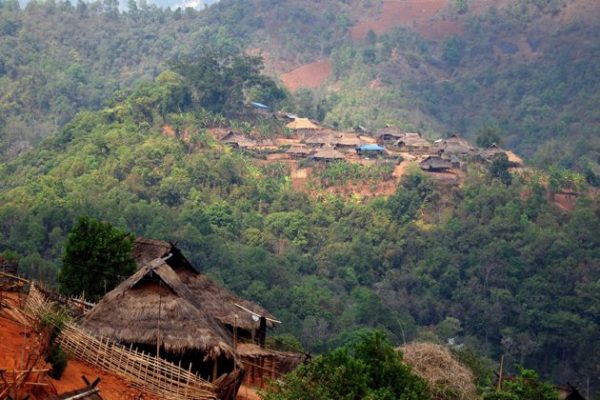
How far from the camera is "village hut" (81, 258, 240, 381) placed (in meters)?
15.7

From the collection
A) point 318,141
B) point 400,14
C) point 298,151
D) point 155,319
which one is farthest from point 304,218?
point 400,14

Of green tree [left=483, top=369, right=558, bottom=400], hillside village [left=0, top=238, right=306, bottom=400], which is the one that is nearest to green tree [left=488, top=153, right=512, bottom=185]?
hillside village [left=0, top=238, right=306, bottom=400]

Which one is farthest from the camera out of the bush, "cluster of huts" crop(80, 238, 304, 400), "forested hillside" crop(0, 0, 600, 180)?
"forested hillside" crop(0, 0, 600, 180)

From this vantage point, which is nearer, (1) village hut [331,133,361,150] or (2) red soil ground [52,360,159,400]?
(2) red soil ground [52,360,159,400]

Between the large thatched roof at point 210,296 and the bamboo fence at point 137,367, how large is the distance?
332cm

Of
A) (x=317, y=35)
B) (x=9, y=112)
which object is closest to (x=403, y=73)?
(x=317, y=35)

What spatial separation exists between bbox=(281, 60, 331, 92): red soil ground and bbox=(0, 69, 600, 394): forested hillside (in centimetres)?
3185

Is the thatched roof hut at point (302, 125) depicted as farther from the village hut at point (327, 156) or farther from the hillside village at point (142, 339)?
the hillside village at point (142, 339)

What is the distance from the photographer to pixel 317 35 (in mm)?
97188

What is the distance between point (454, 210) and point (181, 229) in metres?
13.8

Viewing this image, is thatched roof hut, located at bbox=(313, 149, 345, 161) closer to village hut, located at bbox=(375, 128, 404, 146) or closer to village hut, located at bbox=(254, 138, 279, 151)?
village hut, located at bbox=(254, 138, 279, 151)

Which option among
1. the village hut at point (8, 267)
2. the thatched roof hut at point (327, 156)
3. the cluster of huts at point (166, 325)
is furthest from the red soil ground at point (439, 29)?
the cluster of huts at point (166, 325)

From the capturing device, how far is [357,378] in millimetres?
14016

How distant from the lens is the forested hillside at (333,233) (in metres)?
43.6
